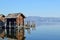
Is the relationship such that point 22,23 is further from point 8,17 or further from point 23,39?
point 23,39

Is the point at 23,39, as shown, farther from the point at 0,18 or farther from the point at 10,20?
the point at 0,18

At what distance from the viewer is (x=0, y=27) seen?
184 ft

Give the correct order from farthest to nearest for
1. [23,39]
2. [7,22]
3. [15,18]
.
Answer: [7,22] < [15,18] < [23,39]

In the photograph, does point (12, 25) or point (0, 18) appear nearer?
point (12, 25)

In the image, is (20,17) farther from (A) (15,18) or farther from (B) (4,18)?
(B) (4,18)

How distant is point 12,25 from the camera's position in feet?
174

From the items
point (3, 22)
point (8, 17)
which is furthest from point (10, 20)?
point (3, 22)

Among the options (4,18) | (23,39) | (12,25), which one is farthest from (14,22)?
(23,39)

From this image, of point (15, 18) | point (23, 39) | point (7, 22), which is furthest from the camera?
point (7, 22)

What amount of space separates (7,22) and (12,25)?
2.45 metres

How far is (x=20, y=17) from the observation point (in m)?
51.9

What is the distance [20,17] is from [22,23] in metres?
1.88

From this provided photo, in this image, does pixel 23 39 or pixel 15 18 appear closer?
pixel 23 39

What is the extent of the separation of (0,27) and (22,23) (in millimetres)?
6012
